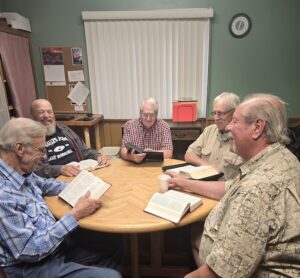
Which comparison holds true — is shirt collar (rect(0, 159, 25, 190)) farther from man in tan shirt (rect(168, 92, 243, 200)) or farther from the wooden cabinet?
the wooden cabinet

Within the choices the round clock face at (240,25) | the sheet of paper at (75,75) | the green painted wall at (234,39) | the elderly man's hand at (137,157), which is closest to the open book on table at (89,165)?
the elderly man's hand at (137,157)

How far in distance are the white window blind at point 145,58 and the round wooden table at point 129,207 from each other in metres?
1.87

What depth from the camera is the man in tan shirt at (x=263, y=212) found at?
31.8 inches

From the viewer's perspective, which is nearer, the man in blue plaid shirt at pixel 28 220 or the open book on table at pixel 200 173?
the man in blue plaid shirt at pixel 28 220

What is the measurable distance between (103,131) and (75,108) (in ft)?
1.68

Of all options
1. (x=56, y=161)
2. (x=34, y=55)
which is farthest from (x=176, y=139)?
(x=34, y=55)

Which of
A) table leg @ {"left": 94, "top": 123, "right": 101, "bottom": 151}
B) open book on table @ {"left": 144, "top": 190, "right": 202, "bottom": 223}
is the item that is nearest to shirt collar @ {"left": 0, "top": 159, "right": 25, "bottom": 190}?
open book on table @ {"left": 144, "top": 190, "right": 202, "bottom": 223}

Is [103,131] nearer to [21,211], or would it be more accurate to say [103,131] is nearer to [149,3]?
[149,3]

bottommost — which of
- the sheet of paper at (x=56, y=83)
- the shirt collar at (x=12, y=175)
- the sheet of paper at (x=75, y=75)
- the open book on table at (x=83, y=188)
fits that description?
the open book on table at (x=83, y=188)

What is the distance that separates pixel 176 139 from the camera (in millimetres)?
3162

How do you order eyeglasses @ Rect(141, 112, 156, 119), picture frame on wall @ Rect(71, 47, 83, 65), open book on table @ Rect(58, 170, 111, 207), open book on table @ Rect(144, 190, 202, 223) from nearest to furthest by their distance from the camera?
open book on table @ Rect(144, 190, 202, 223) < open book on table @ Rect(58, 170, 111, 207) < eyeglasses @ Rect(141, 112, 156, 119) < picture frame on wall @ Rect(71, 47, 83, 65)

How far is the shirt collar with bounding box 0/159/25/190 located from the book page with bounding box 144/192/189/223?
0.60m

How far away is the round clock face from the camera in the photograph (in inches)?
124

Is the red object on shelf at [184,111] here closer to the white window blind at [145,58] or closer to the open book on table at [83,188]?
the white window blind at [145,58]
